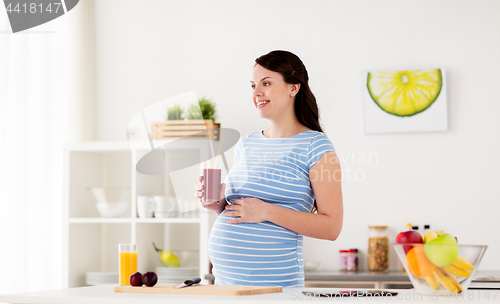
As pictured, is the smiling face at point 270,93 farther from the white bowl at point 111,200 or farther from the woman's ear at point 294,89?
the white bowl at point 111,200

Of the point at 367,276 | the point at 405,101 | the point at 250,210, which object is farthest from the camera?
the point at 405,101

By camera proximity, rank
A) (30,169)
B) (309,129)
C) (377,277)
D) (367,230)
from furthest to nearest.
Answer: (367,230)
(30,169)
(377,277)
(309,129)

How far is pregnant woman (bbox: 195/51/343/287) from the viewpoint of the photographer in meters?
1.52

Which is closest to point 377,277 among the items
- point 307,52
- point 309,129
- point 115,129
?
point 309,129

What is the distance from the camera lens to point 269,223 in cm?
155

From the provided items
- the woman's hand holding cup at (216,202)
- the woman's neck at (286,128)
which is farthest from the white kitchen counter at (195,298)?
the woman's neck at (286,128)

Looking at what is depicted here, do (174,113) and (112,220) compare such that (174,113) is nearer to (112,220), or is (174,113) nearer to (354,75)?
(112,220)

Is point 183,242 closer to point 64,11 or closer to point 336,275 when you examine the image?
point 336,275

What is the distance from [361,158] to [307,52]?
2.34 feet

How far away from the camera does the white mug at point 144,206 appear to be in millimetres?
2879

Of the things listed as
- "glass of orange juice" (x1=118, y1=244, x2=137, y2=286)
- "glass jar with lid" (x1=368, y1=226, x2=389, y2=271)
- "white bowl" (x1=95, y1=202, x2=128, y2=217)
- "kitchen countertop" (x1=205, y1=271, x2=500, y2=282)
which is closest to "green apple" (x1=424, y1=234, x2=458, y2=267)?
"glass of orange juice" (x1=118, y1=244, x2=137, y2=286)

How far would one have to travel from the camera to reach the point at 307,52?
3.19 metres

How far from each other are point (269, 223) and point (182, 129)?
4.71 ft

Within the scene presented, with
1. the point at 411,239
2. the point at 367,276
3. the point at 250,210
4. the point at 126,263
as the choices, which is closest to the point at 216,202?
the point at 250,210
